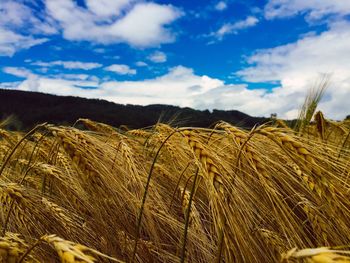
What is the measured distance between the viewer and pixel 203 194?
103 inches

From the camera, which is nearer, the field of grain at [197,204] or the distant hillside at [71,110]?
the field of grain at [197,204]

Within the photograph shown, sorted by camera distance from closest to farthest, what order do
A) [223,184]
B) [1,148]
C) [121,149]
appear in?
[223,184], [121,149], [1,148]

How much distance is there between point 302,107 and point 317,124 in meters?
0.55

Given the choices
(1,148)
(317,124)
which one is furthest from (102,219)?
(1,148)

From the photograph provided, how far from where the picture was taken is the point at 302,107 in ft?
12.8

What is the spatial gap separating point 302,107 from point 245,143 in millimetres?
2552

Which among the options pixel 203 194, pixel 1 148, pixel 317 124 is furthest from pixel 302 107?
pixel 1 148

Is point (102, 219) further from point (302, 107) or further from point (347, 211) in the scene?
point (302, 107)

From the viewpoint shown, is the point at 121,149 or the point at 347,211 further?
the point at 121,149

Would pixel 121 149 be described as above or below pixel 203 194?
above

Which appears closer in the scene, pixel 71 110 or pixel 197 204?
pixel 197 204

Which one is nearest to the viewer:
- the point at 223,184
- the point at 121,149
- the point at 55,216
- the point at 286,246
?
the point at 223,184

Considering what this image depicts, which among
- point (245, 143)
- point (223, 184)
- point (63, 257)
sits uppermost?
point (245, 143)

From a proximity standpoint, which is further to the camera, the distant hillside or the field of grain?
the distant hillside
